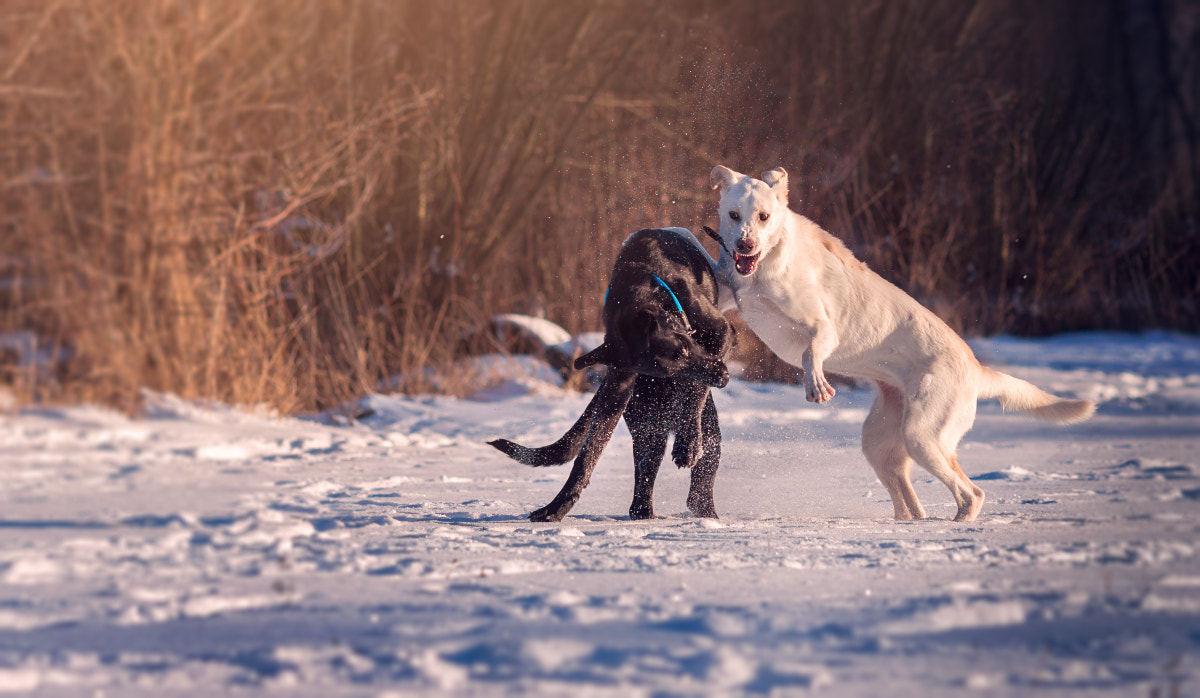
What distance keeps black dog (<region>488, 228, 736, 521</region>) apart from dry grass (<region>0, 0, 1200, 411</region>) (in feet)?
9.32

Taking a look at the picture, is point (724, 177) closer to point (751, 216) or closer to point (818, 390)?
point (751, 216)

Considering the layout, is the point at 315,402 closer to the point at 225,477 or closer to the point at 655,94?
the point at 225,477

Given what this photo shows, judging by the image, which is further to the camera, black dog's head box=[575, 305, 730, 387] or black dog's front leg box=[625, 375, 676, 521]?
black dog's front leg box=[625, 375, 676, 521]

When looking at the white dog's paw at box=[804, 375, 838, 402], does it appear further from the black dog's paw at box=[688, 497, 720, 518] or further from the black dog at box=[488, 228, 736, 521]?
the black dog's paw at box=[688, 497, 720, 518]

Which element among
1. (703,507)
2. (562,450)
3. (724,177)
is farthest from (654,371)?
(724,177)

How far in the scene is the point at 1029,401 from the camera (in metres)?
4.67

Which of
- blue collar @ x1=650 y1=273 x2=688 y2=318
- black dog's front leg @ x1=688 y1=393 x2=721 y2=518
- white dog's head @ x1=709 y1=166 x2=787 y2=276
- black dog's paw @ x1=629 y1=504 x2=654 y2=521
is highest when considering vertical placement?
white dog's head @ x1=709 y1=166 x2=787 y2=276

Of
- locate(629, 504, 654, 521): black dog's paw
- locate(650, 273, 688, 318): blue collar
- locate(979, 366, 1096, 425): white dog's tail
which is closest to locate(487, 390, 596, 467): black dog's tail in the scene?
locate(629, 504, 654, 521): black dog's paw

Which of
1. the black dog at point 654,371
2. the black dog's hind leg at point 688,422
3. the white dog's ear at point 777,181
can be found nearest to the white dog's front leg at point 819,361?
the black dog at point 654,371

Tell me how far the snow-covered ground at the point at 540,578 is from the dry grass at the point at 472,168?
1054 millimetres

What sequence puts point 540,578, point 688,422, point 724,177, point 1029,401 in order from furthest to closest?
point 1029,401 → point 724,177 → point 688,422 → point 540,578

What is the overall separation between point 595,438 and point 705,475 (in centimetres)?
63

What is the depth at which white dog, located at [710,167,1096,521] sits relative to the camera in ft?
14.2

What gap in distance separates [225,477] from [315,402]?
297 centimetres
